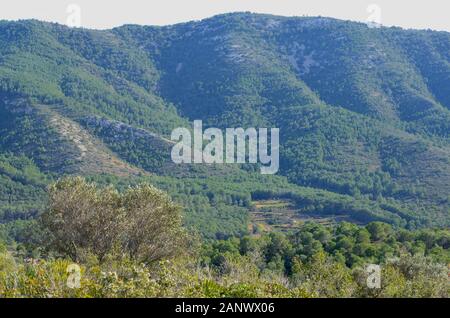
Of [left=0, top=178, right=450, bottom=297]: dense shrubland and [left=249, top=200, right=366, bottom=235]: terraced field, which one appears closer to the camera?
[left=0, top=178, right=450, bottom=297]: dense shrubland

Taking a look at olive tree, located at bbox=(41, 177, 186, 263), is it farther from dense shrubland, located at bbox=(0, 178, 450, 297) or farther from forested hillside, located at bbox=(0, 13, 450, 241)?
forested hillside, located at bbox=(0, 13, 450, 241)

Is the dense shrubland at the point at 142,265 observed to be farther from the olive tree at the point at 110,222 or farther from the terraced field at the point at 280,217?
the terraced field at the point at 280,217

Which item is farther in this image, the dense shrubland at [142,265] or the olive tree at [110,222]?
the olive tree at [110,222]

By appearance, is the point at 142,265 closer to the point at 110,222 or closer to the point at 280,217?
the point at 110,222

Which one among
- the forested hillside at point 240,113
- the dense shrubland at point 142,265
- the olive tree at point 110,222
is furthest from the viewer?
the forested hillside at point 240,113

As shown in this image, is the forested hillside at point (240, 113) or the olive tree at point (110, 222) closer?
the olive tree at point (110, 222)

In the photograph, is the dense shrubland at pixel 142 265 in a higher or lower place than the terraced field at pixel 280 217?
higher

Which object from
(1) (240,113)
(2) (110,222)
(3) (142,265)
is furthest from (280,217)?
(3) (142,265)

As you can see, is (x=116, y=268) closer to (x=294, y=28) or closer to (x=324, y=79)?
(x=324, y=79)

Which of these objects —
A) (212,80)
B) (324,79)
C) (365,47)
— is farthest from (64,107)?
(365,47)

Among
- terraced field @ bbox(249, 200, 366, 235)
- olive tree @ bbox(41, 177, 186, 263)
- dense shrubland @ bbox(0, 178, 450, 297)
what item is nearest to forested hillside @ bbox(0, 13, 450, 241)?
terraced field @ bbox(249, 200, 366, 235)

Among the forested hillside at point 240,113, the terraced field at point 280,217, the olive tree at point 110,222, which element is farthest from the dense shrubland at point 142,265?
the terraced field at point 280,217

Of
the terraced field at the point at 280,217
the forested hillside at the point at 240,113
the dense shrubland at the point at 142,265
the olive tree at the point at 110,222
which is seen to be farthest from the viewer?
the forested hillside at the point at 240,113

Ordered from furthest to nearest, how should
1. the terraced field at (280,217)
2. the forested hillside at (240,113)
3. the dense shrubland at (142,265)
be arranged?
the forested hillside at (240,113)
the terraced field at (280,217)
the dense shrubland at (142,265)
